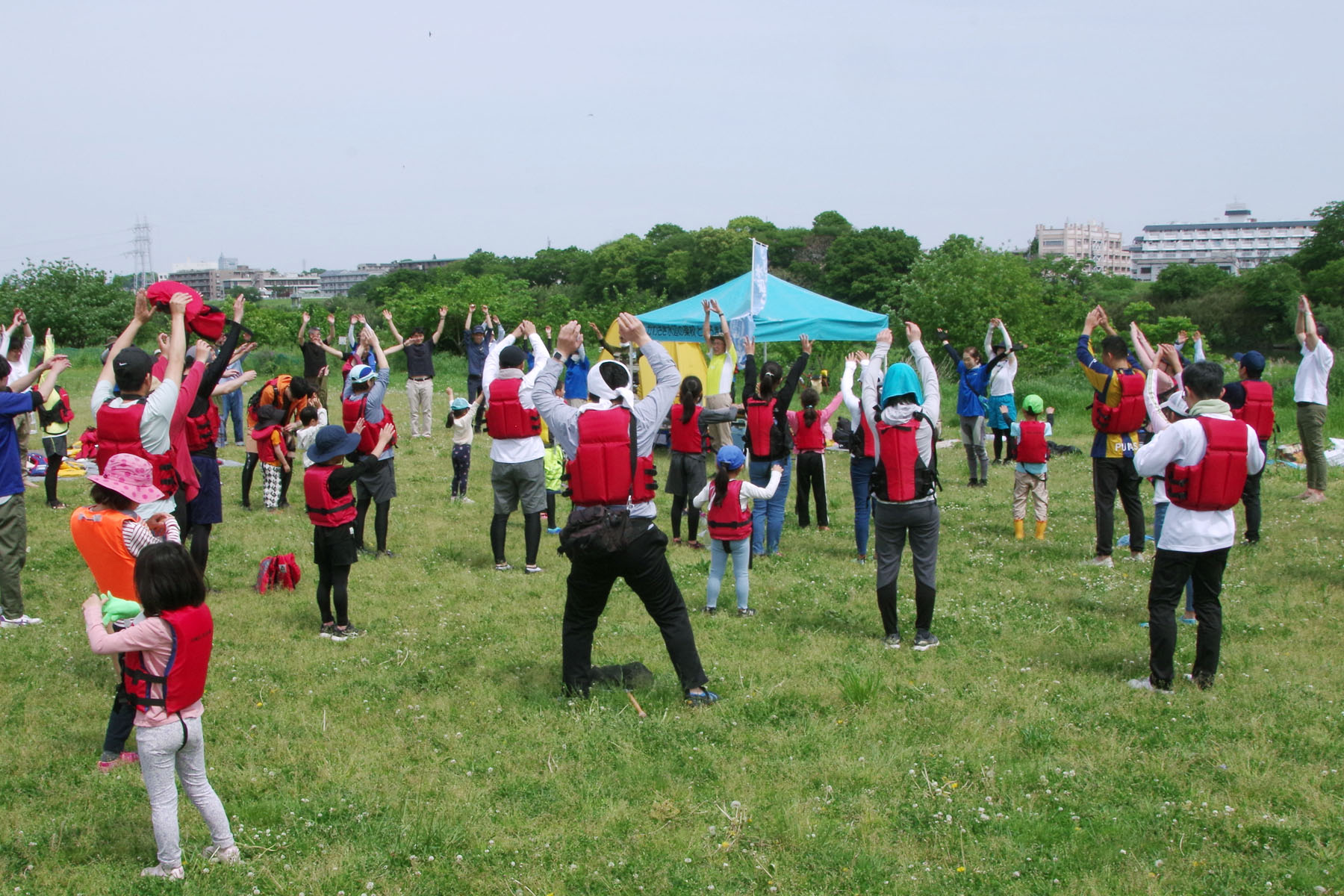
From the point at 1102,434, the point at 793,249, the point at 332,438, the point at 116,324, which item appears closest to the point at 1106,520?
the point at 1102,434

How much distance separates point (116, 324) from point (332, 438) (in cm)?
4673

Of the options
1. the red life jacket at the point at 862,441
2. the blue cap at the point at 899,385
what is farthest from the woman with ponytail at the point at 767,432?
the blue cap at the point at 899,385

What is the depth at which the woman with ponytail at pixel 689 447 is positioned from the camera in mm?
9406

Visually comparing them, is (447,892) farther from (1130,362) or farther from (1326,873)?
(1130,362)

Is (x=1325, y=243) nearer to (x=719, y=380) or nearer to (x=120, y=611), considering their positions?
(x=719, y=380)

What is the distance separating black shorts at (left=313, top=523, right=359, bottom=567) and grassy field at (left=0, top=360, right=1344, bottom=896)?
0.66 meters

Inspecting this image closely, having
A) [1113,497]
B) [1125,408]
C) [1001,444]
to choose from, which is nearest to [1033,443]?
[1113,497]

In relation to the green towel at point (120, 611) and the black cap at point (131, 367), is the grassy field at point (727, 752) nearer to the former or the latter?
the green towel at point (120, 611)

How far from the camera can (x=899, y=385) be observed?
670 cm

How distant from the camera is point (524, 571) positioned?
920 cm

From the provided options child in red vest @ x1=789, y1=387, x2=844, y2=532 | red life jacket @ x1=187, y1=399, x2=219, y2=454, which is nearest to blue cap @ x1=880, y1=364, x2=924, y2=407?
child in red vest @ x1=789, y1=387, x2=844, y2=532

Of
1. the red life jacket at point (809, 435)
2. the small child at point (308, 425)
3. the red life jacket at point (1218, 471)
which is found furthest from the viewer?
the red life jacket at point (809, 435)

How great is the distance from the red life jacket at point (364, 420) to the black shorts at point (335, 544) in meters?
2.03

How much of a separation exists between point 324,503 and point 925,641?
14.8ft
